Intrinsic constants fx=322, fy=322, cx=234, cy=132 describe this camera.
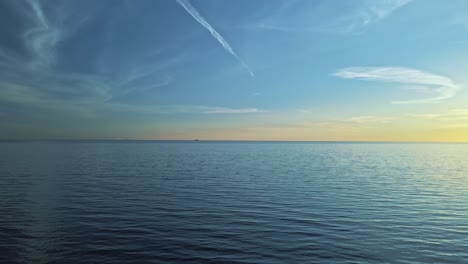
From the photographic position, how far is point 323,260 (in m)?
20.2

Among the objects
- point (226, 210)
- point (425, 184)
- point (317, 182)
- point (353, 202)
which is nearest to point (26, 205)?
point (226, 210)

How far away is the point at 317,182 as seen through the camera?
57.7 m

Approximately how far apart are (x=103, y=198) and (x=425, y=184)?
5348 centimetres

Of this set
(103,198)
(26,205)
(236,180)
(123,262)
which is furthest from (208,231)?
(236,180)

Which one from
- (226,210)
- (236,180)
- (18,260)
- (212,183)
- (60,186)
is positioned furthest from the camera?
(236,180)

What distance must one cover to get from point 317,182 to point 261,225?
3174 centimetres

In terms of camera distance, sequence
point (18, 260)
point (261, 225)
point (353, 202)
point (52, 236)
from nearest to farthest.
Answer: point (18, 260)
point (52, 236)
point (261, 225)
point (353, 202)

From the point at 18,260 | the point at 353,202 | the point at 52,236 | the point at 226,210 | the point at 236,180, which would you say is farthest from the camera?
the point at 236,180

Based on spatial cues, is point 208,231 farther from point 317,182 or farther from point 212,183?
point 317,182

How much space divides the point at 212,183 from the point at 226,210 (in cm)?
2083

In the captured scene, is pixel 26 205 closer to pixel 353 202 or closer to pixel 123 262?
pixel 123 262

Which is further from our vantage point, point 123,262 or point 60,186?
point 60,186

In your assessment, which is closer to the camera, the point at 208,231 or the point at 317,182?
the point at 208,231

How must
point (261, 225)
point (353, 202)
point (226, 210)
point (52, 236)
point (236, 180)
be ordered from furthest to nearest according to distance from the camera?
point (236, 180), point (353, 202), point (226, 210), point (261, 225), point (52, 236)
